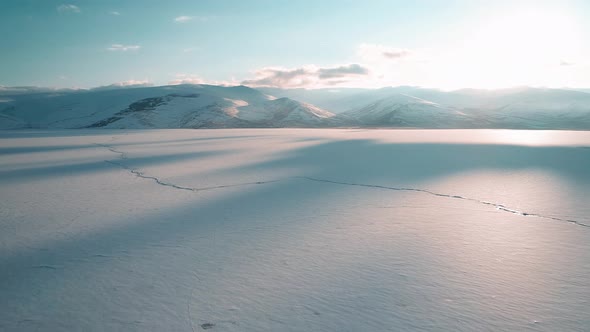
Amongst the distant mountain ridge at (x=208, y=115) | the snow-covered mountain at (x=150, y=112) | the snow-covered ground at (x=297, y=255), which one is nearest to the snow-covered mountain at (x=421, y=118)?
the distant mountain ridge at (x=208, y=115)

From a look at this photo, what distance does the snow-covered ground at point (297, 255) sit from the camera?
7.36ft

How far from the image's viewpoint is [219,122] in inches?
2721

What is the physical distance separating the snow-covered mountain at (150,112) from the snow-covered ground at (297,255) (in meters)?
60.4

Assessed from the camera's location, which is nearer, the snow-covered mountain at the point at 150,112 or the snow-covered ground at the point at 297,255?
the snow-covered ground at the point at 297,255

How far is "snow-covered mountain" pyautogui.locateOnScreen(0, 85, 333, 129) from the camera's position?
67188 mm

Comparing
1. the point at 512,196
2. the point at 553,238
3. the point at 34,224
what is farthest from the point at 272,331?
the point at 512,196

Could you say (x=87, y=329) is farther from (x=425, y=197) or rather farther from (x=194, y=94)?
(x=194, y=94)

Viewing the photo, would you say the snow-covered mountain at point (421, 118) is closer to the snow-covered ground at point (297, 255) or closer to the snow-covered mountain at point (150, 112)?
the snow-covered mountain at point (150, 112)

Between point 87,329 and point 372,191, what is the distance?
14.9 feet

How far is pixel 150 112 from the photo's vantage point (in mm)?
72250

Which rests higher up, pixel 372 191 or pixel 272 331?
pixel 372 191

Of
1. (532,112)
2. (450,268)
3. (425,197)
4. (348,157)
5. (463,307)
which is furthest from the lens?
(532,112)

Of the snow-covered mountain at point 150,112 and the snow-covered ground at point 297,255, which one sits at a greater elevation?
the snow-covered mountain at point 150,112

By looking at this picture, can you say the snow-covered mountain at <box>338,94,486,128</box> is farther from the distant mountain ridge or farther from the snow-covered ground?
the snow-covered ground
